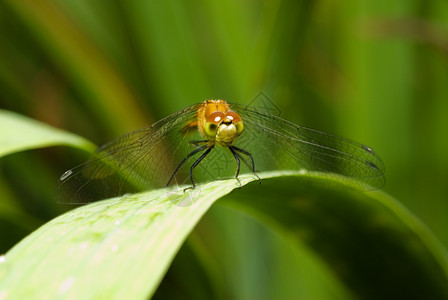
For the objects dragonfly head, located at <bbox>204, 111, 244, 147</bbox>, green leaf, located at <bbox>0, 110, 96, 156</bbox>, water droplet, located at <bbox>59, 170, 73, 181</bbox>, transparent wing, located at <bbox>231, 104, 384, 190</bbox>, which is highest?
green leaf, located at <bbox>0, 110, 96, 156</bbox>

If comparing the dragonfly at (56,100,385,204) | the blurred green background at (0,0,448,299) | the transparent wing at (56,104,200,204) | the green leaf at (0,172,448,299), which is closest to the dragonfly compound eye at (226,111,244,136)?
the dragonfly at (56,100,385,204)

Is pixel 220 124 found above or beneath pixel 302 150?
above

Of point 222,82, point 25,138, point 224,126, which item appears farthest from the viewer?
point 222,82

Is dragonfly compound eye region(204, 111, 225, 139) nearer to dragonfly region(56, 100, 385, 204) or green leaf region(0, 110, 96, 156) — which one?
dragonfly region(56, 100, 385, 204)

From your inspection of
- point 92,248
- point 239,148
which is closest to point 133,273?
point 92,248

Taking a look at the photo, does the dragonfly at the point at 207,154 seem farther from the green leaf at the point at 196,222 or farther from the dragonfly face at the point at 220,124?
the green leaf at the point at 196,222

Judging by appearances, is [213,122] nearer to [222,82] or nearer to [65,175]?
[65,175]

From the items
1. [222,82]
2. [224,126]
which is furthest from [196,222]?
[222,82]
